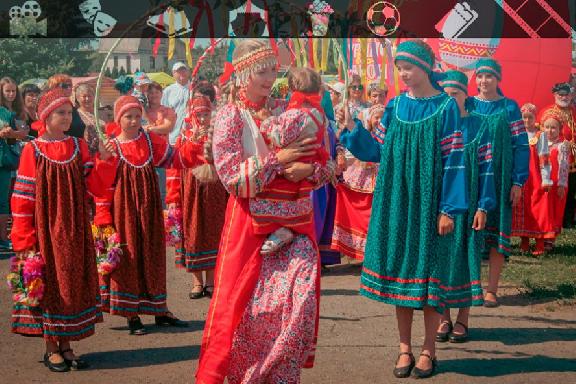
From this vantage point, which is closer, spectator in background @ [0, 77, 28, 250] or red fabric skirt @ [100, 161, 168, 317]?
red fabric skirt @ [100, 161, 168, 317]

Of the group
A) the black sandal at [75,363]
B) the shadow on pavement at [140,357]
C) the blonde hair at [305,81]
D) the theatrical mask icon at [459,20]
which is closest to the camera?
the blonde hair at [305,81]

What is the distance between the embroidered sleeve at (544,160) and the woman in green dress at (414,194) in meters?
5.63

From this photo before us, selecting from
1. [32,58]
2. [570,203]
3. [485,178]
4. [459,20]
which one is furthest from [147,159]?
[32,58]

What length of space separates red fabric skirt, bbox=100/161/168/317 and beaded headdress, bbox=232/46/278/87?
2138 mm

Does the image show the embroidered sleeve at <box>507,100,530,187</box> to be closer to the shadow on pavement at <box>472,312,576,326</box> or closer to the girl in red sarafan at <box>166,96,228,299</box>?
the shadow on pavement at <box>472,312,576,326</box>

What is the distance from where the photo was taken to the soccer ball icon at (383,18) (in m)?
13.4

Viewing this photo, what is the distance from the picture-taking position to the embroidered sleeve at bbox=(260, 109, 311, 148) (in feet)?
14.8

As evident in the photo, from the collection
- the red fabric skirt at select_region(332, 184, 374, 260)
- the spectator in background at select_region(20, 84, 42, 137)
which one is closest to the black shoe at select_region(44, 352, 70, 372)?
the red fabric skirt at select_region(332, 184, 374, 260)

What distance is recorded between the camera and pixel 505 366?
19.0ft

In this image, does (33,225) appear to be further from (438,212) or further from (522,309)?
(522,309)

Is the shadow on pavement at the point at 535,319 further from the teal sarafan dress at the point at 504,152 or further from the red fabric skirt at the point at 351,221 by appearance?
the red fabric skirt at the point at 351,221

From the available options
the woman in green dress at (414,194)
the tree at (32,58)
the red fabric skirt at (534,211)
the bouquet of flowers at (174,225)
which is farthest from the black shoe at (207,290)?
the tree at (32,58)

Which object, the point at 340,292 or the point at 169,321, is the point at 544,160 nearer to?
the point at 340,292

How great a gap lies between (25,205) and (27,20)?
34208 millimetres
